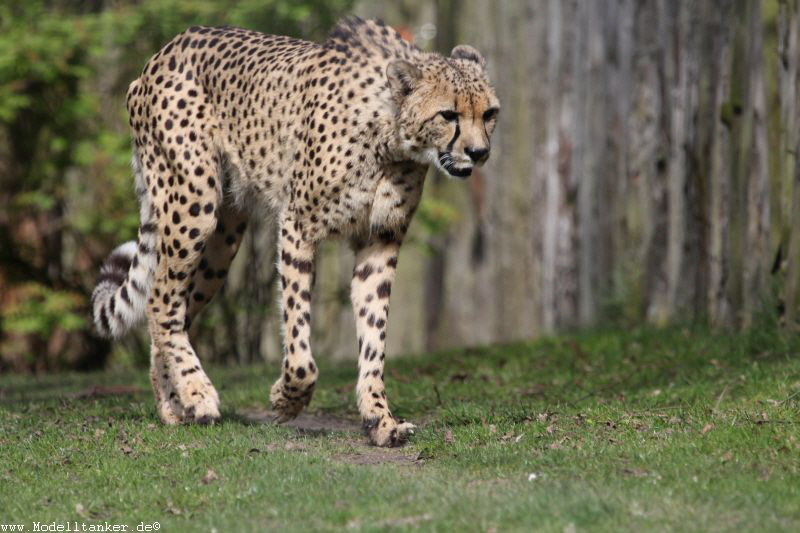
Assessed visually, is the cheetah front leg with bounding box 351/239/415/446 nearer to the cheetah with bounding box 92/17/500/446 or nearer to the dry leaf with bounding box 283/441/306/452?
the cheetah with bounding box 92/17/500/446

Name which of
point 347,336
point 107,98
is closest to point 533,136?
point 347,336

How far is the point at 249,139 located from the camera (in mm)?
5992

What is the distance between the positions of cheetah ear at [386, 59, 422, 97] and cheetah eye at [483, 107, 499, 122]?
320mm

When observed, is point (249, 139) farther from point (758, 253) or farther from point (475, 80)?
point (758, 253)

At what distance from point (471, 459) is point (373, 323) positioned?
1.09 meters

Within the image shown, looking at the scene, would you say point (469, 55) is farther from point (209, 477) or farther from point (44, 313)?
point (44, 313)

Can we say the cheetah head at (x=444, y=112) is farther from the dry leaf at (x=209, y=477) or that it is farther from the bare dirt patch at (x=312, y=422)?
the dry leaf at (x=209, y=477)

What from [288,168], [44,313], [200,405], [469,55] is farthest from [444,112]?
[44,313]

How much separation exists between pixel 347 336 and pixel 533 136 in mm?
2847

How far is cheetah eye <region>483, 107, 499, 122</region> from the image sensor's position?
5.21 m

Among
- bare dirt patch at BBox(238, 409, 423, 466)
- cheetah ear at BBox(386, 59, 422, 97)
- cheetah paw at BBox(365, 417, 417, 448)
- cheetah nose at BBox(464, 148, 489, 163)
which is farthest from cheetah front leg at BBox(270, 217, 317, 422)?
cheetah nose at BBox(464, 148, 489, 163)

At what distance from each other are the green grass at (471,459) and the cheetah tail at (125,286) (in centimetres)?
43

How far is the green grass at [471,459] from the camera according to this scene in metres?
3.87

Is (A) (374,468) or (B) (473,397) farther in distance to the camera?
(B) (473,397)
